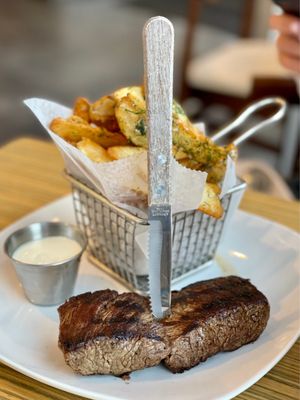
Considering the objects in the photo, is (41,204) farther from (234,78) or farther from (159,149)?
(234,78)

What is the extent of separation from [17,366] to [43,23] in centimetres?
563

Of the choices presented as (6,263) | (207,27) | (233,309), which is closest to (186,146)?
(233,309)

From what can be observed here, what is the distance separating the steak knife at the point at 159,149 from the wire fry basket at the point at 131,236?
123 millimetres

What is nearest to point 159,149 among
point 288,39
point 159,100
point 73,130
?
point 159,100

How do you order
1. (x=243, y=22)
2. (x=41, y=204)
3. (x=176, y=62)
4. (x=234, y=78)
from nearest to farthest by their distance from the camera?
(x=41, y=204)
(x=234, y=78)
(x=243, y=22)
(x=176, y=62)

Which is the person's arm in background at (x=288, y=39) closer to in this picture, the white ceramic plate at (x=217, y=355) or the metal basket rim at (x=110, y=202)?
the white ceramic plate at (x=217, y=355)

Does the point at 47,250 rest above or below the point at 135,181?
below

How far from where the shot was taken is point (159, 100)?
76 cm

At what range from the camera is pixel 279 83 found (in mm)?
2482

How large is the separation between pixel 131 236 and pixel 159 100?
1.03 ft

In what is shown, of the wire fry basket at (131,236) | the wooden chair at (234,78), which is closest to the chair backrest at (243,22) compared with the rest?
the wooden chair at (234,78)

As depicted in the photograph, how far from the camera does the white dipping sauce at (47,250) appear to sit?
3.38 ft

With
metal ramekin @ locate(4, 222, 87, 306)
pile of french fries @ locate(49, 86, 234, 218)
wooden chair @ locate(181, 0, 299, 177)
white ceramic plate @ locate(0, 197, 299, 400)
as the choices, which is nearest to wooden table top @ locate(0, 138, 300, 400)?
white ceramic plate @ locate(0, 197, 299, 400)

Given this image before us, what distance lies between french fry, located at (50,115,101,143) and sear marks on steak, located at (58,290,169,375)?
0.30 meters
